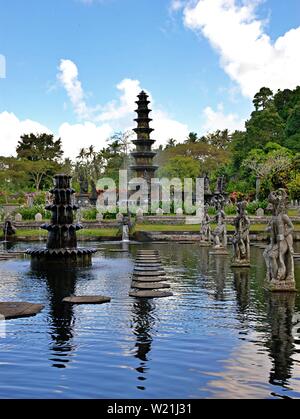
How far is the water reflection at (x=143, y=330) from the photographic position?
22.4 feet

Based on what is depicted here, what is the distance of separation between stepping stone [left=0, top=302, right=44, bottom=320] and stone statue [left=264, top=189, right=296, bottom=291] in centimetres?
543

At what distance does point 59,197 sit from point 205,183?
36.8 metres

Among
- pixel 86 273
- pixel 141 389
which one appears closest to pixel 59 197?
pixel 86 273

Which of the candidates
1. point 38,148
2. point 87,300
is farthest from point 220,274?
point 38,148

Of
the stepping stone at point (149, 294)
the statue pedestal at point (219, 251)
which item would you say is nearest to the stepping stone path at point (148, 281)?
the stepping stone at point (149, 294)

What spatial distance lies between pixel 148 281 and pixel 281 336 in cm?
685

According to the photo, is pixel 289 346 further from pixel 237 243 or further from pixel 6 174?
pixel 6 174

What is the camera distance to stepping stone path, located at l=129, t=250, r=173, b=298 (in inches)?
492

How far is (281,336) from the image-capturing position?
8375mm

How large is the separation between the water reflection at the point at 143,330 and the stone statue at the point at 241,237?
650 cm

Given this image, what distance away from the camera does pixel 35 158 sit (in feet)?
281

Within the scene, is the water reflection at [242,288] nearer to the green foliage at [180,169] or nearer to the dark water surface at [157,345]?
the dark water surface at [157,345]

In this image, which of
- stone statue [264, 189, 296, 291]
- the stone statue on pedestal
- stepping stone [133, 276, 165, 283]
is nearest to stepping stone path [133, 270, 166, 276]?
stepping stone [133, 276, 165, 283]

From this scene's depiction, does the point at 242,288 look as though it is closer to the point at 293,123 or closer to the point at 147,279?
the point at 147,279
